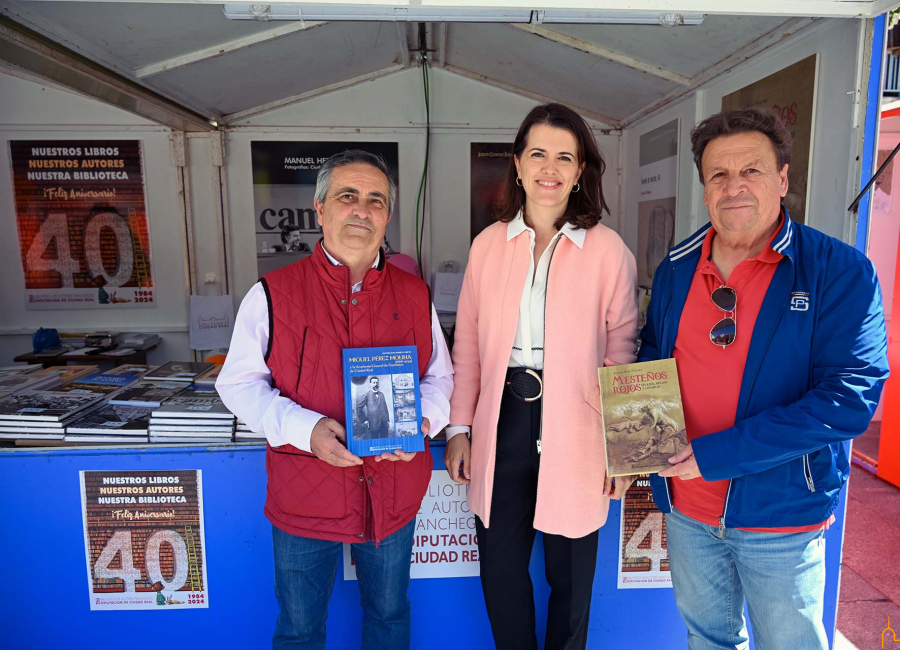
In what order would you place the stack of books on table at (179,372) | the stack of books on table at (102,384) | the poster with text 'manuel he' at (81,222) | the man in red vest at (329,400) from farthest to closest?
the poster with text 'manuel he' at (81,222) → the stack of books on table at (179,372) → the stack of books on table at (102,384) → the man in red vest at (329,400)

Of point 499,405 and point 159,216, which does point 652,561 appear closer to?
point 499,405

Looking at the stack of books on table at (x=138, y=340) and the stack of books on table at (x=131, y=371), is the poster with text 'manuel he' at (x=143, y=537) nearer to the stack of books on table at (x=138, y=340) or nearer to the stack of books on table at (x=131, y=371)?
the stack of books on table at (x=131, y=371)

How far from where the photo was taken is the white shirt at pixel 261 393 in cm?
143

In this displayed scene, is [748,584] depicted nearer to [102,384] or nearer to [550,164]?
[550,164]

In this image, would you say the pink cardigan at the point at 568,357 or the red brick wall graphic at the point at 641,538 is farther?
the red brick wall graphic at the point at 641,538

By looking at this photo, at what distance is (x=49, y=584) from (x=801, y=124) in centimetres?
328

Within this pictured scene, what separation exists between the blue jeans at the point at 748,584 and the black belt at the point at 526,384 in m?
0.52

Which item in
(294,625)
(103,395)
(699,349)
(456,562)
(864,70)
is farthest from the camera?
(103,395)

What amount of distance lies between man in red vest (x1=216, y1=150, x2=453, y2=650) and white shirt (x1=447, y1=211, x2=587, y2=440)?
26 cm

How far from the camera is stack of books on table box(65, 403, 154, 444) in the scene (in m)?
1.91

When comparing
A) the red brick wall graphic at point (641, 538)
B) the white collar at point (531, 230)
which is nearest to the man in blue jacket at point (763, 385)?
the white collar at point (531, 230)

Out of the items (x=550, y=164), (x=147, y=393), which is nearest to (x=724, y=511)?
(x=550, y=164)

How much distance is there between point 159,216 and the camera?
4.41m

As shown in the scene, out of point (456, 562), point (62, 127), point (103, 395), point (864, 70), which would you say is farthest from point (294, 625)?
point (62, 127)
